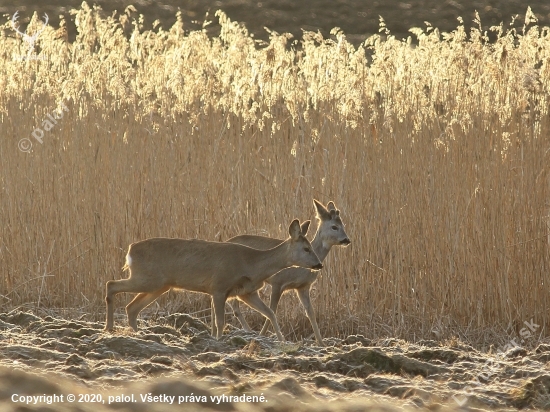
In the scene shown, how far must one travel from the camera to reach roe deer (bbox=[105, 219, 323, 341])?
6887 millimetres

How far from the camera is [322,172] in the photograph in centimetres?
857

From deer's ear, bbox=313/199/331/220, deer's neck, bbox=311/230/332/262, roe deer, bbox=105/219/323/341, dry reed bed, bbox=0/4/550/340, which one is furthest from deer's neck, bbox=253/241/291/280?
dry reed bed, bbox=0/4/550/340

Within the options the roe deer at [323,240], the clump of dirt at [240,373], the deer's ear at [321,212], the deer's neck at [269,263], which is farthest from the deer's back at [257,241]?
the clump of dirt at [240,373]

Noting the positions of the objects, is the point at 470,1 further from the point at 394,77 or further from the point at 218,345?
the point at 218,345

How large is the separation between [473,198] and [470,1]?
80.5 feet

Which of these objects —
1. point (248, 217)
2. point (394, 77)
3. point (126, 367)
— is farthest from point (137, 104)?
point (126, 367)

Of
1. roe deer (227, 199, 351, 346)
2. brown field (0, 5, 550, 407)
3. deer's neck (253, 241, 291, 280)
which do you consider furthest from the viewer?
brown field (0, 5, 550, 407)

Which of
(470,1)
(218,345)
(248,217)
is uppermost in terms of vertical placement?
(470,1)

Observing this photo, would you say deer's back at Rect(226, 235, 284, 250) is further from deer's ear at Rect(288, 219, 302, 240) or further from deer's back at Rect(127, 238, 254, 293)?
deer's back at Rect(127, 238, 254, 293)

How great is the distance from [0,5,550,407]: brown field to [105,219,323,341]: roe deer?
24.9 inches

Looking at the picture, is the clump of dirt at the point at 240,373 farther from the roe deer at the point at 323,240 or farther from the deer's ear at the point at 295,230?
the roe deer at the point at 323,240

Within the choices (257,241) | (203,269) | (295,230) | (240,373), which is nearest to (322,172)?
(257,241)

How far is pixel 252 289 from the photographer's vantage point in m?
7.11

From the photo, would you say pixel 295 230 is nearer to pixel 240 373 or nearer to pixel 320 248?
pixel 320 248
